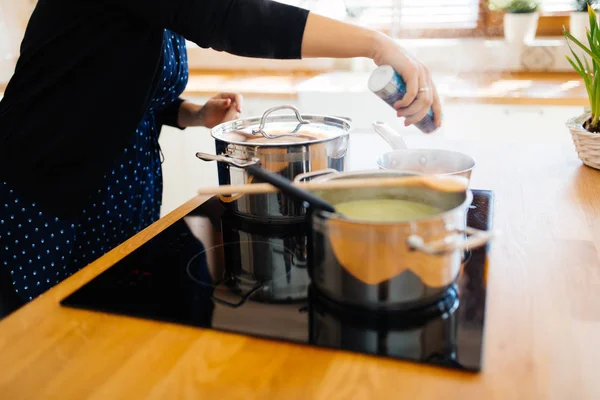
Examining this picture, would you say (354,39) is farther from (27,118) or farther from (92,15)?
(27,118)

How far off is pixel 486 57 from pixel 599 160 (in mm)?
1622

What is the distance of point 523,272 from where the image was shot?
2.40 feet

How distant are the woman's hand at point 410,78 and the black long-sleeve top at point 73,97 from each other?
0.39 meters

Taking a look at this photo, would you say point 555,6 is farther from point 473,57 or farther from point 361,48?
point 361,48

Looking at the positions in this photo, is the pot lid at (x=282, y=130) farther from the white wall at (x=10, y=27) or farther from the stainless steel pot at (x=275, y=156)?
the white wall at (x=10, y=27)

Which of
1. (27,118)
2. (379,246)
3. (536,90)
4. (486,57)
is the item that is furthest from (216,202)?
(486,57)

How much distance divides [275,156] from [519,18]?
6.87ft

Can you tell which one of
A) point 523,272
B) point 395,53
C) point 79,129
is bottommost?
point 523,272

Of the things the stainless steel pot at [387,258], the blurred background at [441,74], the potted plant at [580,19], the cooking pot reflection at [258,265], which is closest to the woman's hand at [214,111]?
the cooking pot reflection at [258,265]

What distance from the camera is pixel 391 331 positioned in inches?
23.3

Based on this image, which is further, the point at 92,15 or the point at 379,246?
the point at 92,15

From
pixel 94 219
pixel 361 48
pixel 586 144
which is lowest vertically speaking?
pixel 94 219

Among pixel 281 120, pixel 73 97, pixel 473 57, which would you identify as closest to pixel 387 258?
pixel 281 120

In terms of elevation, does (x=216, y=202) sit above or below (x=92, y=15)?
below
